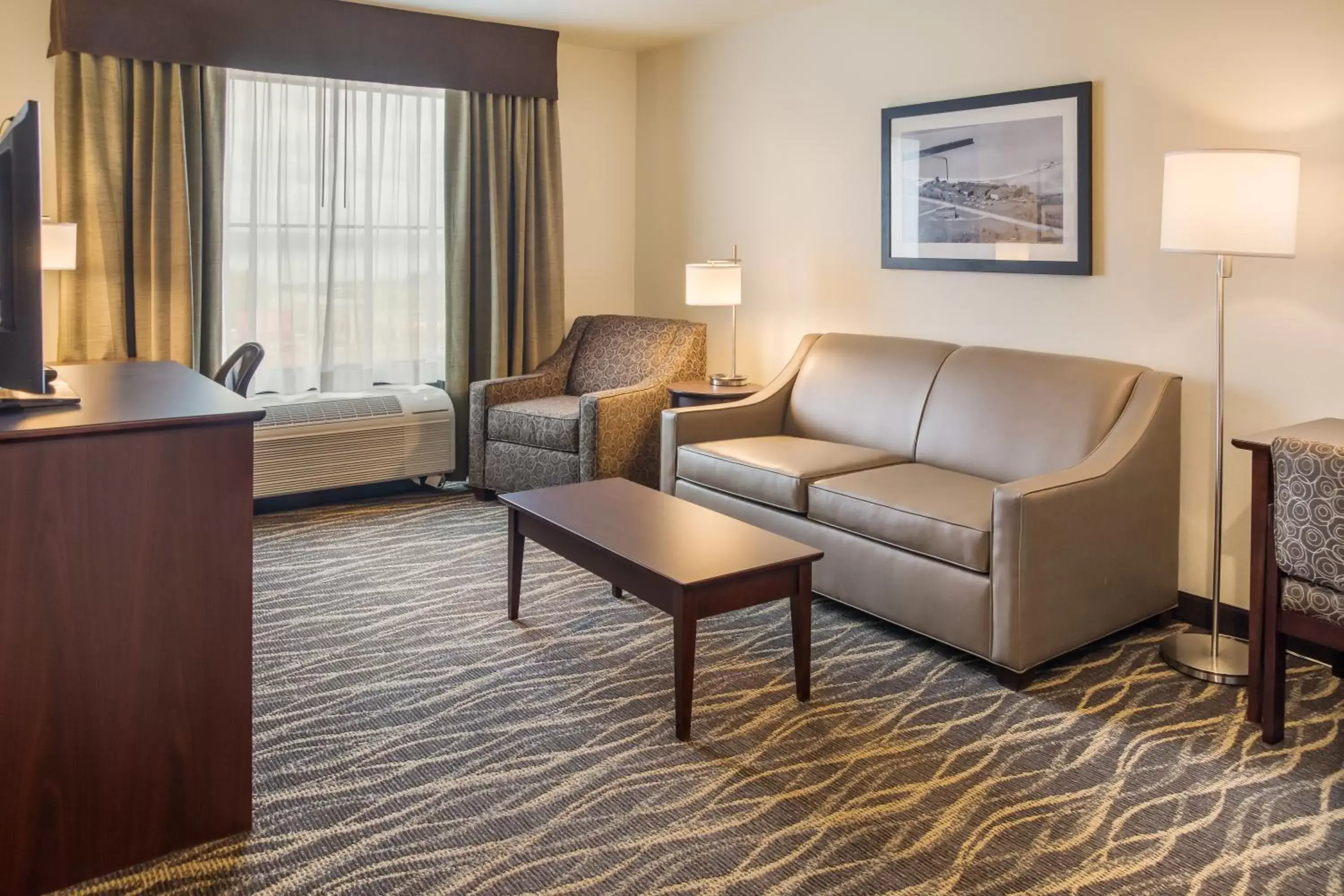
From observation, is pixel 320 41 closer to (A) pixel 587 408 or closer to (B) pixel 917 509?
(A) pixel 587 408

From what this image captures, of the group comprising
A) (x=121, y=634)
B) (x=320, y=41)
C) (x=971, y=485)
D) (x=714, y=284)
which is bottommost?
(x=121, y=634)

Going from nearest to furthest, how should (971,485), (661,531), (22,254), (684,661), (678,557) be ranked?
(22,254)
(684,661)
(678,557)
(661,531)
(971,485)

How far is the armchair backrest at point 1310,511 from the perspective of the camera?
239 centimetres

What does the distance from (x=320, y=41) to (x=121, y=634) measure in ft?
11.8

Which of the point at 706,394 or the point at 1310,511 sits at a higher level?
the point at 706,394

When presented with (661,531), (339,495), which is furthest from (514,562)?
(339,495)

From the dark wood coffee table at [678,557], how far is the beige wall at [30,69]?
2.50m

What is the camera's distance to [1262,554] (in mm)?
2645

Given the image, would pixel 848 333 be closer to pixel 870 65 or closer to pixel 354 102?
pixel 870 65

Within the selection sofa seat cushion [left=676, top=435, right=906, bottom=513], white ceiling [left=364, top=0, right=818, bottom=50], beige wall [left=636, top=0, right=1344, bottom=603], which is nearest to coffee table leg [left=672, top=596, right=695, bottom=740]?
sofa seat cushion [left=676, top=435, right=906, bottom=513]

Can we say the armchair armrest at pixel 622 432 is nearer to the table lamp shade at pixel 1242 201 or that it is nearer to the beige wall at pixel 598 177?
the beige wall at pixel 598 177

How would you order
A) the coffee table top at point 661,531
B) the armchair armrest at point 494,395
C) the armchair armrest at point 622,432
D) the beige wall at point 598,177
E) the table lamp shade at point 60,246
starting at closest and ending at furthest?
the coffee table top at point 661,531 < the table lamp shade at point 60,246 < the armchair armrest at point 622,432 < the armchair armrest at point 494,395 < the beige wall at point 598,177

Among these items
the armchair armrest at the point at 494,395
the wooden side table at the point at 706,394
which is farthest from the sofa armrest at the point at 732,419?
the armchair armrest at the point at 494,395

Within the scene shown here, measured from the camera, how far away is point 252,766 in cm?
240
